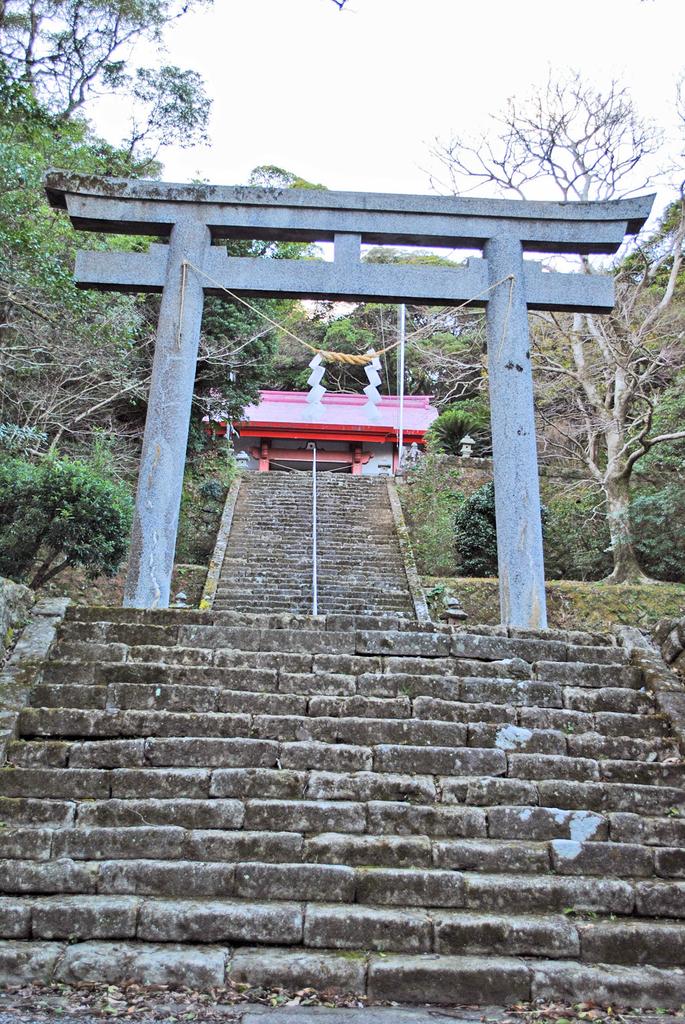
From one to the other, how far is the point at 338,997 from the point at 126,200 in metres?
6.99

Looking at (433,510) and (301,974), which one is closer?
(301,974)

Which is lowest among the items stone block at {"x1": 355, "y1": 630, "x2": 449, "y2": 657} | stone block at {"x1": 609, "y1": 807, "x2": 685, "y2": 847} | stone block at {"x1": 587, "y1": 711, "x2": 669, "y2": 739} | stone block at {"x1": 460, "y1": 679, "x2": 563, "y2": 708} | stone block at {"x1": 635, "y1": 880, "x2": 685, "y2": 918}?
stone block at {"x1": 635, "y1": 880, "x2": 685, "y2": 918}

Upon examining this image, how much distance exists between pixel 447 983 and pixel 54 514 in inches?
295

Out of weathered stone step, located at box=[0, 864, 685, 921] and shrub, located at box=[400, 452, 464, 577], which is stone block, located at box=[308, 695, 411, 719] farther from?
shrub, located at box=[400, 452, 464, 577]

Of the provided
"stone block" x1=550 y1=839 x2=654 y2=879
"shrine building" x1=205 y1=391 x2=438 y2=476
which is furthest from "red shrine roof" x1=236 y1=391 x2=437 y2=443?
"stone block" x1=550 y1=839 x2=654 y2=879

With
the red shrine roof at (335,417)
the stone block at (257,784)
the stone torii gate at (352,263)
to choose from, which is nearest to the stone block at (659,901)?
the stone block at (257,784)

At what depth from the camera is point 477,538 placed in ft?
45.5

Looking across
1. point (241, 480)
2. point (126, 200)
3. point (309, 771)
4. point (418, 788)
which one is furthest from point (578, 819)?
point (241, 480)

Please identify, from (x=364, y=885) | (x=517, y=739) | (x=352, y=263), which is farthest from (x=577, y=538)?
(x=364, y=885)

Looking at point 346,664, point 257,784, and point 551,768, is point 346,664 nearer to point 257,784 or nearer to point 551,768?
point 257,784

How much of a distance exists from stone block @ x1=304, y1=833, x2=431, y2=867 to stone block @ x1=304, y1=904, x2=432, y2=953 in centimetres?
34

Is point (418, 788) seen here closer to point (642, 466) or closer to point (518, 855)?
point (518, 855)

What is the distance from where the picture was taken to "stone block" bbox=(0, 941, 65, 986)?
3217 mm

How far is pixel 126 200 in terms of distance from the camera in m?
7.48
